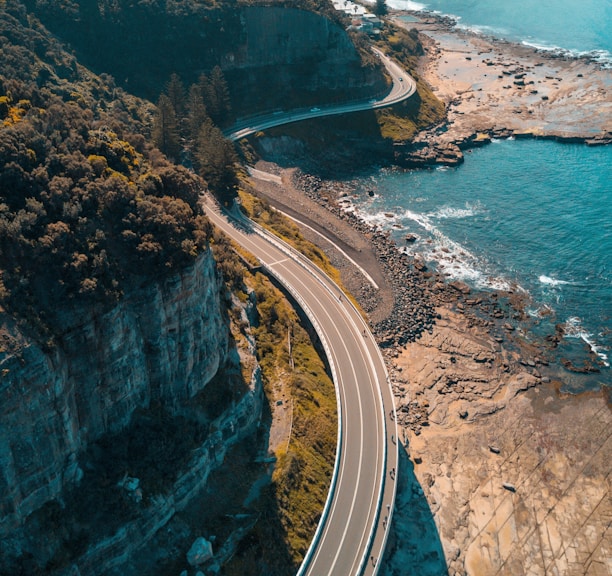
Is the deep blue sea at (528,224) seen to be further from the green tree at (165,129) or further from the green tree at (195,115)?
the green tree at (165,129)

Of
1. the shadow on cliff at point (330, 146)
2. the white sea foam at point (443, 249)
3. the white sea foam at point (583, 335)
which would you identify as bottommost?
the white sea foam at point (583, 335)

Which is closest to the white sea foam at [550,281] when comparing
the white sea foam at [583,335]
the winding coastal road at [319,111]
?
the white sea foam at [583,335]

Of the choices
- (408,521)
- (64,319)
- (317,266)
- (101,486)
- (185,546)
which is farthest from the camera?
(317,266)

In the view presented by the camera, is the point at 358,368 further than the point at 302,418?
Yes

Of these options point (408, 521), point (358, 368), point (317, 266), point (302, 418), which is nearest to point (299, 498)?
point (302, 418)

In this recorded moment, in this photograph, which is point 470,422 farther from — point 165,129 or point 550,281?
point 165,129

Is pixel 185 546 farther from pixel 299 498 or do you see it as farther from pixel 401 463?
pixel 401 463

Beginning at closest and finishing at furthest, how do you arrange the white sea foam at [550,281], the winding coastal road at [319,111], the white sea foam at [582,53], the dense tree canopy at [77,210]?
1. the dense tree canopy at [77,210]
2. the white sea foam at [550,281]
3. the winding coastal road at [319,111]
4. the white sea foam at [582,53]
